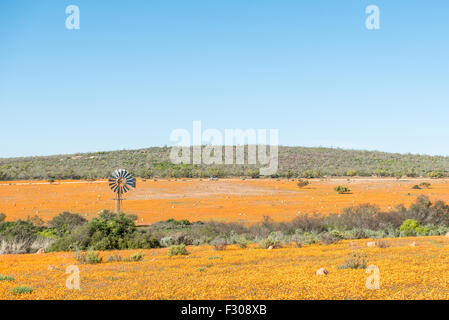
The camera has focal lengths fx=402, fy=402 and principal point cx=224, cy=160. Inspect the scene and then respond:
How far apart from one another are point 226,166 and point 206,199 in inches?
1818

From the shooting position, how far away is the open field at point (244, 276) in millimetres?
8961

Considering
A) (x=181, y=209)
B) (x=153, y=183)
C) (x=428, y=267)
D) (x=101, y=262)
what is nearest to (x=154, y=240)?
(x=101, y=262)

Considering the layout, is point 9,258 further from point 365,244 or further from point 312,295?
point 365,244

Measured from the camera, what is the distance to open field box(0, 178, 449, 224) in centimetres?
3543

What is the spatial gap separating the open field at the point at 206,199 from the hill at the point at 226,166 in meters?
18.1

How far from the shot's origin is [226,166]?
9219 centimetres

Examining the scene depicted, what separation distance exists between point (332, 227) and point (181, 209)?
55.6 feet

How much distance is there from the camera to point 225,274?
11.6 m

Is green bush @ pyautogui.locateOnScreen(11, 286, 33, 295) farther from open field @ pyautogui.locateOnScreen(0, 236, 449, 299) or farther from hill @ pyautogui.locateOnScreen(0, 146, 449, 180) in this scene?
hill @ pyautogui.locateOnScreen(0, 146, 449, 180)

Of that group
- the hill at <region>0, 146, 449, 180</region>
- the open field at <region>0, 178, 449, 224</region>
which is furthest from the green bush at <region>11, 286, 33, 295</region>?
the hill at <region>0, 146, 449, 180</region>

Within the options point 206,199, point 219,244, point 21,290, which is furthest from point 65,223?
point 206,199

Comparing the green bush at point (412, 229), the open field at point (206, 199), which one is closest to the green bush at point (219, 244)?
the green bush at point (412, 229)
